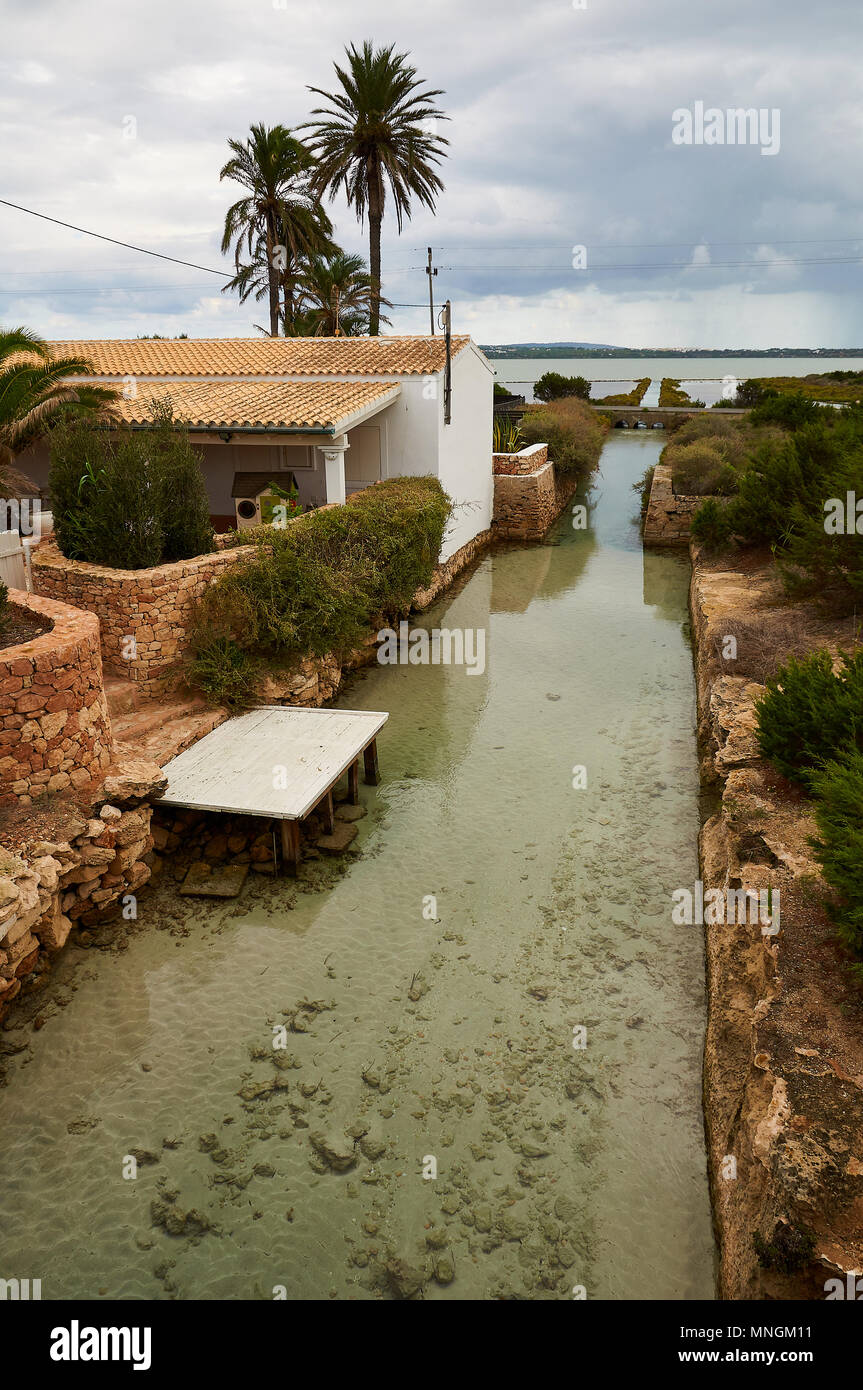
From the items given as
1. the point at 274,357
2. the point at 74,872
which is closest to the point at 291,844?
the point at 74,872

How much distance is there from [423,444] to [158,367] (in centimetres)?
604

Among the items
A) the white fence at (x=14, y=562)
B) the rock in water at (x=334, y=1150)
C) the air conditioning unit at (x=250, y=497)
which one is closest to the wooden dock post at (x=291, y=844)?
the rock in water at (x=334, y=1150)

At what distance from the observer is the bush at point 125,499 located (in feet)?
32.7

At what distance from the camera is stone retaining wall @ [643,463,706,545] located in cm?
2192

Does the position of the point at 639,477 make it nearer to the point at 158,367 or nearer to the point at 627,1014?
the point at 158,367

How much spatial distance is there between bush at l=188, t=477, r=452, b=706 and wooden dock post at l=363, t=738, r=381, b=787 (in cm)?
148

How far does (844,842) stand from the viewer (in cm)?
521

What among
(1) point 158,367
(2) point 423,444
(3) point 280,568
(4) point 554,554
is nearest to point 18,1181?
(3) point 280,568

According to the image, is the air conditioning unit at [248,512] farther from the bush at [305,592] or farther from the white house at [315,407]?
the bush at [305,592]

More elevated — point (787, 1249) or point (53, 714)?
point (53, 714)

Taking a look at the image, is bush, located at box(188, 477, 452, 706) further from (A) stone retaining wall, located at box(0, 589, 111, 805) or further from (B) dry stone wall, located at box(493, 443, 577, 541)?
(B) dry stone wall, located at box(493, 443, 577, 541)

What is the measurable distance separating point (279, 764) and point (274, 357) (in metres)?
12.8

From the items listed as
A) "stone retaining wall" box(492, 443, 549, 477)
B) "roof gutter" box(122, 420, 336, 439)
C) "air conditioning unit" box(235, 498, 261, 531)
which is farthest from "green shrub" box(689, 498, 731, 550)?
"air conditioning unit" box(235, 498, 261, 531)

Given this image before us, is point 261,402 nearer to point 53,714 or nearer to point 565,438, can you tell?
point 53,714
